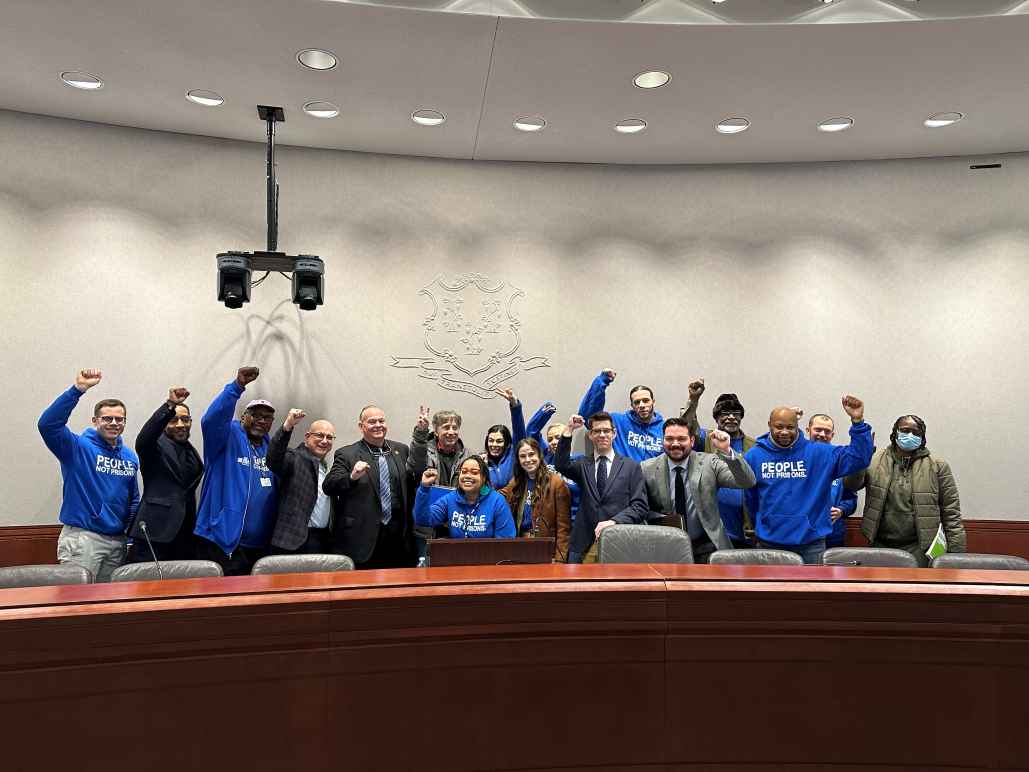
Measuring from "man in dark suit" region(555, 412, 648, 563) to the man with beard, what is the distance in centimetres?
70

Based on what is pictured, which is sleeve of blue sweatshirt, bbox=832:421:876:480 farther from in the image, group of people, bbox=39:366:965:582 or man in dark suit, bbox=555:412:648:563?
man in dark suit, bbox=555:412:648:563

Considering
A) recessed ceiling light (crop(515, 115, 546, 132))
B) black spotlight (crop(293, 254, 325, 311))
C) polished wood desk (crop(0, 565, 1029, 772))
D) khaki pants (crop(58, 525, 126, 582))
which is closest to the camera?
polished wood desk (crop(0, 565, 1029, 772))

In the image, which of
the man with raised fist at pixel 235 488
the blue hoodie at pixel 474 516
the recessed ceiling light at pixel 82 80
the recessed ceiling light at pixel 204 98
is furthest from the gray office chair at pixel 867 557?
the recessed ceiling light at pixel 82 80

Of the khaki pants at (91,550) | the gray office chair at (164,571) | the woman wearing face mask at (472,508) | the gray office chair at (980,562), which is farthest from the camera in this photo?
the khaki pants at (91,550)

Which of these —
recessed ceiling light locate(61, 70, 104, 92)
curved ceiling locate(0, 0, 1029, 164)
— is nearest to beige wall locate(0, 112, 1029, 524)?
curved ceiling locate(0, 0, 1029, 164)

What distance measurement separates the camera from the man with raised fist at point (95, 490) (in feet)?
13.2

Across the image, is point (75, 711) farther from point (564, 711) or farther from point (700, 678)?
point (700, 678)

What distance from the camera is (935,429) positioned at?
550 cm

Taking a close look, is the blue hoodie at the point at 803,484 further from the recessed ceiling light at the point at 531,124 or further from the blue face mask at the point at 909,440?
the recessed ceiling light at the point at 531,124

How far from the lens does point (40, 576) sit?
2.48 metres

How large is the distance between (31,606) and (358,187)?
4.50 meters

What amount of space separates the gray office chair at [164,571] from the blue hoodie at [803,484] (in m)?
2.97

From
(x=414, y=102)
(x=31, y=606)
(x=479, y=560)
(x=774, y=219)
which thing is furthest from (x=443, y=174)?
(x=31, y=606)

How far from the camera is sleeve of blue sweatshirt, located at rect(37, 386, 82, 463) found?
3.92 metres
